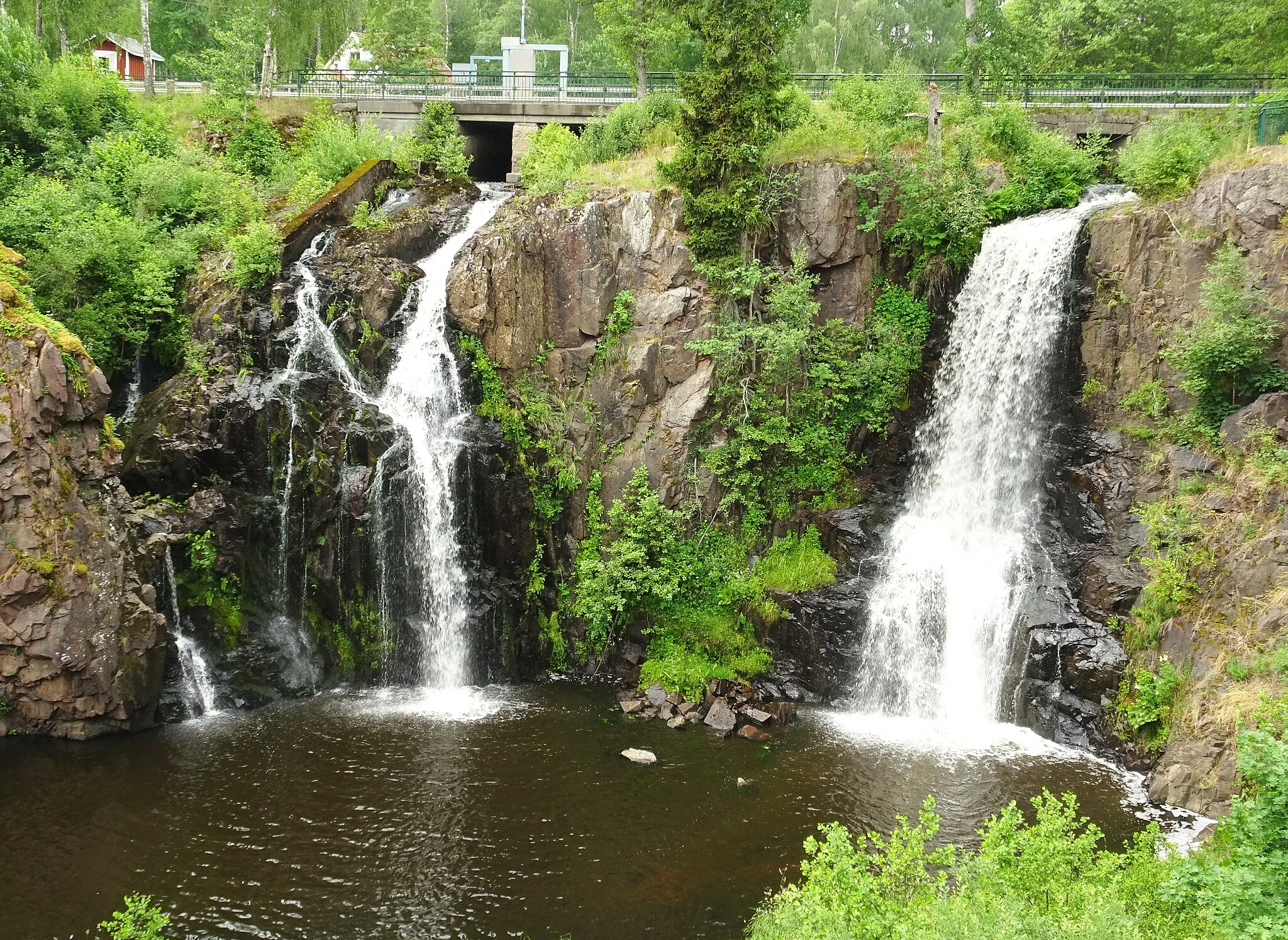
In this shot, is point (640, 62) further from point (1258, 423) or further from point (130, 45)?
Answer: point (130, 45)

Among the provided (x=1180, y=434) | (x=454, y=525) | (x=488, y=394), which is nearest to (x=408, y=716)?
(x=454, y=525)

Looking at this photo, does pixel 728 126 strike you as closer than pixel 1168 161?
No

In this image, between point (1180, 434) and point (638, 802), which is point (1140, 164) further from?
point (638, 802)

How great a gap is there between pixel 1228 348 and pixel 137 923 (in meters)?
20.2

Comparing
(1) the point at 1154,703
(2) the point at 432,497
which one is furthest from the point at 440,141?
(1) the point at 1154,703

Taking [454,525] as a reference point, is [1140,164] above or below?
above

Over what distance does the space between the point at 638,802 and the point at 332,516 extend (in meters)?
9.43

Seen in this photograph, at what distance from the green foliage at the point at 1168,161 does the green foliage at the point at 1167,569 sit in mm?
7233

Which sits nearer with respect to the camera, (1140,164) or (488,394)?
(1140,164)

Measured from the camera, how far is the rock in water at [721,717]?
17844 millimetres

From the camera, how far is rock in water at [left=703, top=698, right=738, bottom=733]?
17844mm

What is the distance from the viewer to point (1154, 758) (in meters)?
15.4

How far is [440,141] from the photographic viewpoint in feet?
94.0

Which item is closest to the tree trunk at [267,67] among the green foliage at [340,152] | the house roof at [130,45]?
the green foliage at [340,152]
